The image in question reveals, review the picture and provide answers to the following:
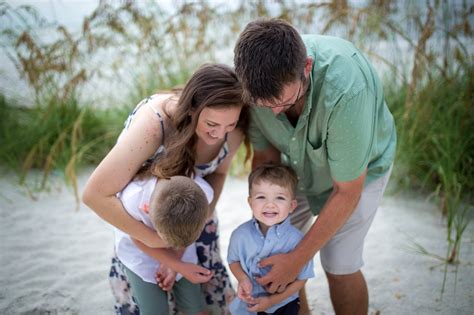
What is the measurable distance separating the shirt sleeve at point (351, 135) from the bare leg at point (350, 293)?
58 centimetres

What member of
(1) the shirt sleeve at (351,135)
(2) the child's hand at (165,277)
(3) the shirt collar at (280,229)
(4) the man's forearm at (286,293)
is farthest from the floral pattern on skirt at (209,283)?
(1) the shirt sleeve at (351,135)

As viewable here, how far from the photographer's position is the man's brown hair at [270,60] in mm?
1817

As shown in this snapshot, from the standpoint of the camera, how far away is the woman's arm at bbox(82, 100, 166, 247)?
223 cm

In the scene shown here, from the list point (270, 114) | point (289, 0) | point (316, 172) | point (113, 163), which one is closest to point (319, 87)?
point (270, 114)

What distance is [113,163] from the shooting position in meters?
2.23

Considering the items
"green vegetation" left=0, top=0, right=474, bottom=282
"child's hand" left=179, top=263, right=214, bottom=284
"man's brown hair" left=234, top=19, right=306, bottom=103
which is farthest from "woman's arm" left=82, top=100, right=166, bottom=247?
"green vegetation" left=0, top=0, right=474, bottom=282

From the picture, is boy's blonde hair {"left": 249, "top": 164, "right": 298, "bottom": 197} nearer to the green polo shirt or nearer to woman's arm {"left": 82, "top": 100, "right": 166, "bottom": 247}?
the green polo shirt

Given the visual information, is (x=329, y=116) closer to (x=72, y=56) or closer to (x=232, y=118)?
(x=232, y=118)

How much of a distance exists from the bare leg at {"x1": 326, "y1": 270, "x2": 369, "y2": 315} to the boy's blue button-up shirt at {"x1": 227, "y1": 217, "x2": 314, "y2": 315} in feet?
0.72

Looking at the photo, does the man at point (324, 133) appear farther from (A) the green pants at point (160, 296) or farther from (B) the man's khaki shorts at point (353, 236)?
(A) the green pants at point (160, 296)

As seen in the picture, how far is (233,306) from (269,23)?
1.23 meters

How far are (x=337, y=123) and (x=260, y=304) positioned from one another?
82cm

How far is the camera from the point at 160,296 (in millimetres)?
2408

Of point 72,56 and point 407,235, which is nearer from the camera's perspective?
point 407,235
